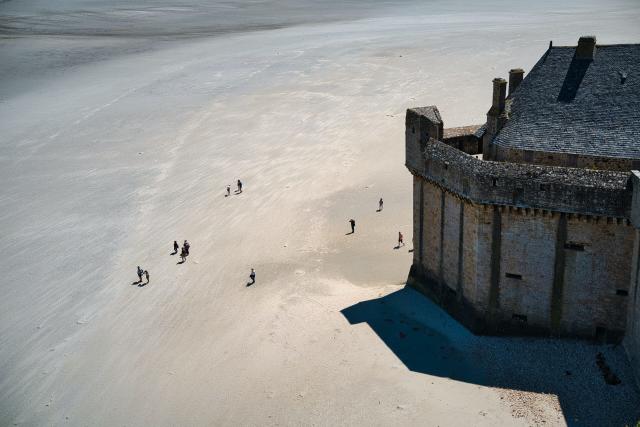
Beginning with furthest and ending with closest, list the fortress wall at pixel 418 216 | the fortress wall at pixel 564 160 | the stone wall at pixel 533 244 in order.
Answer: the fortress wall at pixel 418 216
the fortress wall at pixel 564 160
the stone wall at pixel 533 244

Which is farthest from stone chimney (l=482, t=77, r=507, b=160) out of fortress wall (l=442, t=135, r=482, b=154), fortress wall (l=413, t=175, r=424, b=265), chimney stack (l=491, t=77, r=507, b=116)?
fortress wall (l=413, t=175, r=424, b=265)

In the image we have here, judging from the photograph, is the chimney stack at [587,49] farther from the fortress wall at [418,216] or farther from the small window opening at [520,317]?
the small window opening at [520,317]

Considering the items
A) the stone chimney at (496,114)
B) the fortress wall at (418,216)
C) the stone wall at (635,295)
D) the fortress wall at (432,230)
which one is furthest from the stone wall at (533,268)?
the stone chimney at (496,114)

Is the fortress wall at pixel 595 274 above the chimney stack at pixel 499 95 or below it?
below

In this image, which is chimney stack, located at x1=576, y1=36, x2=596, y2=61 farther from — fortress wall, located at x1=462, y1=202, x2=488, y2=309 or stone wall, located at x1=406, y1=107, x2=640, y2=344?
fortress wall, located at x1=462, y1=202, x2=488, y2=309

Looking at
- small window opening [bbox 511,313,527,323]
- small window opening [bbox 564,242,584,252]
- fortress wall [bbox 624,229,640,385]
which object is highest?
small window opening [bbox 564,242,584,252]

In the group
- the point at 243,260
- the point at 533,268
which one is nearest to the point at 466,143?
the point at 533,268

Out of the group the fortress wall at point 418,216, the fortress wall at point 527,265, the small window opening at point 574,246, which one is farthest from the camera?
the fortress wall at point 418,216
